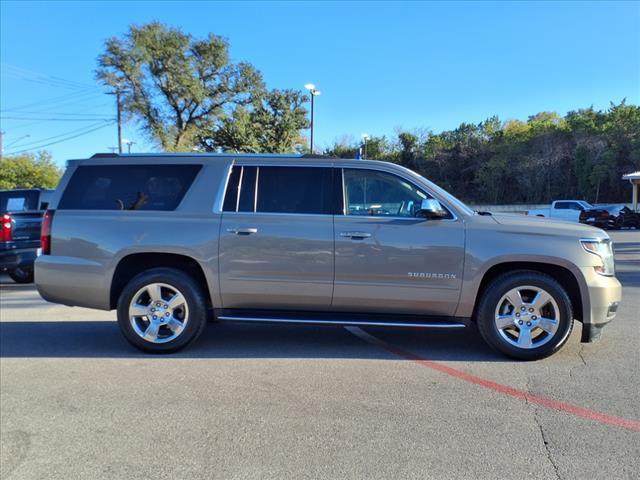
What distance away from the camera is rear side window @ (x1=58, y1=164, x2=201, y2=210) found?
512cm

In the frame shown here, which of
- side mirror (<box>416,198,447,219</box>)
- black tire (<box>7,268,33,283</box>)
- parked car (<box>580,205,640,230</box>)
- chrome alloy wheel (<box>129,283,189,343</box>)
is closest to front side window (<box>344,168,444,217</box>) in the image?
side mirror (<box>416,198,447,219</box>)

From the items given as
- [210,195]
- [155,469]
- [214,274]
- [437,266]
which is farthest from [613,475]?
[210,195]

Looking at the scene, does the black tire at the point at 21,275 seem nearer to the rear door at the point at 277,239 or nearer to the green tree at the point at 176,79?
the rear door at the point at 277,239

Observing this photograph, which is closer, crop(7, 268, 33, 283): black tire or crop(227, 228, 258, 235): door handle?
crop(227, 228, 258, 235): door handle

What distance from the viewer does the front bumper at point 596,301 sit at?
15.0 feet

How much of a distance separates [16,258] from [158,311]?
576 centimetres

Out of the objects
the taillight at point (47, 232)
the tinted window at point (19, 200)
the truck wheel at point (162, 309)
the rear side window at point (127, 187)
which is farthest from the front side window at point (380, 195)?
the tinted window at point (19, 200)


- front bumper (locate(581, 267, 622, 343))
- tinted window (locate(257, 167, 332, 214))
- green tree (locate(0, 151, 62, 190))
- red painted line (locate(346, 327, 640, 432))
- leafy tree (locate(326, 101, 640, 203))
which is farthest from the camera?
green tree (locate(0, 151, 62, 190))

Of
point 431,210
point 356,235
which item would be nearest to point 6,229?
point 356,235

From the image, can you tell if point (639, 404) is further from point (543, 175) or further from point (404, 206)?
point (543, 175)

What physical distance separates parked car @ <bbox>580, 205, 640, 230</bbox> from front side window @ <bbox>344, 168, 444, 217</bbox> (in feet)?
80.1

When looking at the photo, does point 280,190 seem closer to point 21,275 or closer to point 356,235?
point 356,235

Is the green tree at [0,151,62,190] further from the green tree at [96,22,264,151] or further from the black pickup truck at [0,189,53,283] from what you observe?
the black pickup truck at [0,189,53,283]

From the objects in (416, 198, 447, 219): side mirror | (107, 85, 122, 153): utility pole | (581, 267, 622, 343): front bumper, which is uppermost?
(107, 85, 122, 153): utility pole
